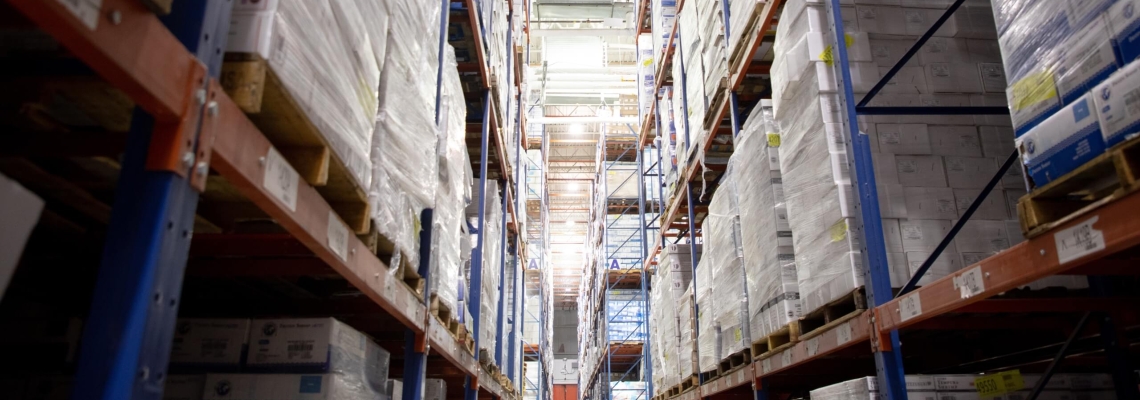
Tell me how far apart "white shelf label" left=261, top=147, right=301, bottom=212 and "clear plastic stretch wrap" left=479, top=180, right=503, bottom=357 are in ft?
14.0

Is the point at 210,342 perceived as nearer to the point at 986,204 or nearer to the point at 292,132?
the point at 292,132

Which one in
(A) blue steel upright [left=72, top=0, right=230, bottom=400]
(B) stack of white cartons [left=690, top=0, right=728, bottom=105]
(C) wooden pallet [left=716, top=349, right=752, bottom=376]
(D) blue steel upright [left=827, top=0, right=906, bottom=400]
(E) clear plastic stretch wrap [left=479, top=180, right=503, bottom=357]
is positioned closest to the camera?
(A) blue steel upright [left=72, top=0, right=230, bottom=400]

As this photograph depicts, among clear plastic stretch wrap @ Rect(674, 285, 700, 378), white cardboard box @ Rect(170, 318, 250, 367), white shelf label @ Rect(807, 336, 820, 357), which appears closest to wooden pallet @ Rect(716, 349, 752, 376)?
clear plastic stretch wrap @ Rect(674, 285, 700, 378)

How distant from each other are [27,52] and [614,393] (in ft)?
45.0

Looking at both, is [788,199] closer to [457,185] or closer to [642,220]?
[457,185]

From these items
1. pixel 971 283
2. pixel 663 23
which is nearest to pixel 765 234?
pixel 971 283

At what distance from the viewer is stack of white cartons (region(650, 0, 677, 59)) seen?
938 centimetres

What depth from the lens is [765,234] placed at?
4.86m

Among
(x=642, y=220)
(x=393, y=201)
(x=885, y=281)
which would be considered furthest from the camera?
(x=642, y=220)

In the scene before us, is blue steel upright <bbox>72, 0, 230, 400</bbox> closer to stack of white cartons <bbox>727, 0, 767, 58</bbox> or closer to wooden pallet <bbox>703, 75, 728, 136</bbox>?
stack of white cartons <bbox>727, 0, 767, 58</bbox>

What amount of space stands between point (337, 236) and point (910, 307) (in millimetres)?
2359

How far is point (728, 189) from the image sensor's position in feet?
19.7

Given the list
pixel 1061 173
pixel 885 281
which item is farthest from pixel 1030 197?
pixel 885 281

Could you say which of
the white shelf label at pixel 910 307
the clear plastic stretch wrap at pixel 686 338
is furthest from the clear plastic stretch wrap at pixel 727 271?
the white shelf label at pixel 910 307
